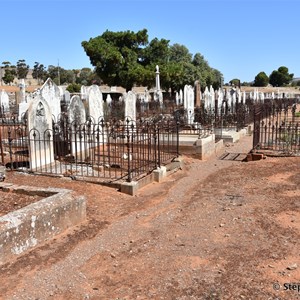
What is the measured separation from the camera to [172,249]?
485 centimetres

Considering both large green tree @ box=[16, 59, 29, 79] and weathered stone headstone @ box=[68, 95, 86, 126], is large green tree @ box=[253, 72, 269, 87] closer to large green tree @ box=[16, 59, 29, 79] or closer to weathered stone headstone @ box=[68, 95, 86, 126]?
large green tree @ box=[16, 59, 29, 79]

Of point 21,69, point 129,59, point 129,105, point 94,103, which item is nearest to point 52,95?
point 94,103

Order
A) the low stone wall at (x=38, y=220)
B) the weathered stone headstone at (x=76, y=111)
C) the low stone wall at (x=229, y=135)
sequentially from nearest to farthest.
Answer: the low stone wall at (x=38, y=220)
the weathered stone headstone at (x=76, y=111)
the low stone wall at (x=229, y=135)

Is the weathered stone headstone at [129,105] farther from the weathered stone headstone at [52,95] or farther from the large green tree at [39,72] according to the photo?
the large green tree at [39,72]

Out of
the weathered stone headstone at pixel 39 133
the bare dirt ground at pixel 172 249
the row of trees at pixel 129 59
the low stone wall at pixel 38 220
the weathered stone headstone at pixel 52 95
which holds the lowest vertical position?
the bare dirt ground at pixel 172 249

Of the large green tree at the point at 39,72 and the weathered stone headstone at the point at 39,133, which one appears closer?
the weathered stone headstone at the point at 39,133

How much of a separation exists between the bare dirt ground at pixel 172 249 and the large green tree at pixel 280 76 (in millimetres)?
93355

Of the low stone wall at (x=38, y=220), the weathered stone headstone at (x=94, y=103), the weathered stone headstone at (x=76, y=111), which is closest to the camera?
the low stone wall at (x=38, y=220)

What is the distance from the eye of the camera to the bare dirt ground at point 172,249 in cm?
387

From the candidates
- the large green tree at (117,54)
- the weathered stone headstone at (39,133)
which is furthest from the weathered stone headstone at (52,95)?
the large green tree at (117,54)

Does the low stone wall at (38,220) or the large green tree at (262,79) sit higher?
the large green tree at (262,79)

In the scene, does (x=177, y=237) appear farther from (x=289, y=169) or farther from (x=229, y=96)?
(x=229, y=96)

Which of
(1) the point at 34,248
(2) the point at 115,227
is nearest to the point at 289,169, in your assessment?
(2) the point at 115,227

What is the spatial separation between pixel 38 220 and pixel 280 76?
3841 inches
